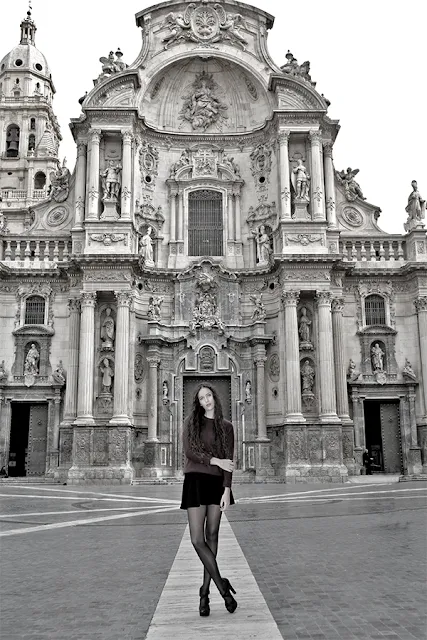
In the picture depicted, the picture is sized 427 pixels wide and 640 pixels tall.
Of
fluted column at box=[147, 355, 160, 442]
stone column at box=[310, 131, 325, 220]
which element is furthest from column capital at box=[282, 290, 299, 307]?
fluted column at box=[147, 355, 160, 442]

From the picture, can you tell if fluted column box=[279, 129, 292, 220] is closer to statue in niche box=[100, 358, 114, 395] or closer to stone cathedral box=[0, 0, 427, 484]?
stone cathedral box=[0, 0, 427, 484]

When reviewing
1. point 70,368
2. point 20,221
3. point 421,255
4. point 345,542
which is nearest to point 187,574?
point 345,542

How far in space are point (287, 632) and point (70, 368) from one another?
2900 centimetres

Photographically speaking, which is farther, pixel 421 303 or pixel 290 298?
pixel 421 303

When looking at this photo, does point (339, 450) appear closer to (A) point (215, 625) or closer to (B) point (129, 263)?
(B) point (129, 263)

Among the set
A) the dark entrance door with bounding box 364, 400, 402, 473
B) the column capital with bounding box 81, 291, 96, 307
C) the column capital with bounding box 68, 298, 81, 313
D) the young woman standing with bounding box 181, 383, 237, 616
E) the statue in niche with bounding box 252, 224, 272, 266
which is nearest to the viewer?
the young woman standing with bounding box 181, 383, 237, 616

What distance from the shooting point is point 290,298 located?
108 feet

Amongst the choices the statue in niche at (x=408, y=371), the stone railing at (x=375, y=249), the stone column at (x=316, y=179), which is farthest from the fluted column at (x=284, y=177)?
the statue in niche at (x=408, y=371)

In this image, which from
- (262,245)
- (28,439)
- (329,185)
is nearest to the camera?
(28,439)

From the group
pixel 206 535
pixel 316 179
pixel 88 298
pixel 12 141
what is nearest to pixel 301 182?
pixel 316 179

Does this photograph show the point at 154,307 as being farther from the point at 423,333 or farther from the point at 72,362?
the point at 423,333

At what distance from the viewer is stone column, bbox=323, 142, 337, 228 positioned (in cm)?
3516

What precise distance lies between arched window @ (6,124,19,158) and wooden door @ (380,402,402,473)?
58.2 meters

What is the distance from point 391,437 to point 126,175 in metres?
18.7
